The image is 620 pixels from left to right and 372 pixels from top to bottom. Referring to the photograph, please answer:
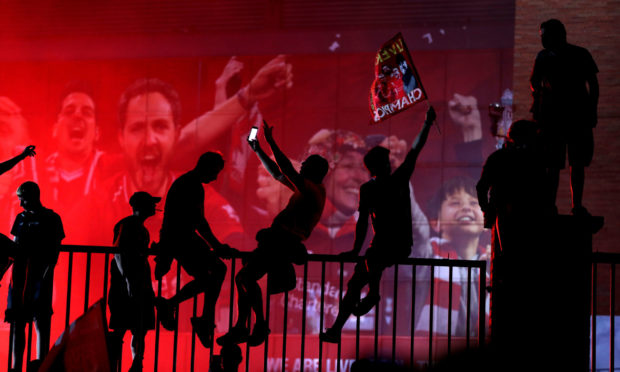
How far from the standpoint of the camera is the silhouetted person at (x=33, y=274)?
710cm

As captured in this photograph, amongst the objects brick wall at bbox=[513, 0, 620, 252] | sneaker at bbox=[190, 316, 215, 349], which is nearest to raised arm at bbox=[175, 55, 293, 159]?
brick wall at bbox=[513, 0, 620, 252]

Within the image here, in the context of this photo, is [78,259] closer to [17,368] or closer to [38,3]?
[38,3]

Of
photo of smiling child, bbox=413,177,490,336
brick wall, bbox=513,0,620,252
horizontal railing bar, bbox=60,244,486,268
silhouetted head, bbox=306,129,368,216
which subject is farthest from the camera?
silhouetted head, bbox=306,129,368,216

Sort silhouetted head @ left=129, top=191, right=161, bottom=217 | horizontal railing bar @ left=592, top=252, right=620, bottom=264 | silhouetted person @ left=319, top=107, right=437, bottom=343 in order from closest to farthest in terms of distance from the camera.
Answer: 1. horizontal railing bar @ left=592, top=252, right=620, bottom=264
2. silhouetted person @ left=319, top=107, right=437, bottom=343
3. silhouetted head @ left=129, top=191, right=161, bottom=217

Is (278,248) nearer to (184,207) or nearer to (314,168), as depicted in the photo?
(314,168)

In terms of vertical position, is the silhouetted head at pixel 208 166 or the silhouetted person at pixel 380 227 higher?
the silhouetted head at pixel 208 166

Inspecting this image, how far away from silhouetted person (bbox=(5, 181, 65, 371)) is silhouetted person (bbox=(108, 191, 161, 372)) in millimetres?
607

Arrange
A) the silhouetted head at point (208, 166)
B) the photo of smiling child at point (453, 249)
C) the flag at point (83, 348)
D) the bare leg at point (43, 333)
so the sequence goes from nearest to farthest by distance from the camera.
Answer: the flag at point (83, 348), the silhouetted head at point (208, 166), the bare leg at point (43, 333), the photo of smiling child at point (453, 249)

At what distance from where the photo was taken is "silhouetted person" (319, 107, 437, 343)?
6785 mm

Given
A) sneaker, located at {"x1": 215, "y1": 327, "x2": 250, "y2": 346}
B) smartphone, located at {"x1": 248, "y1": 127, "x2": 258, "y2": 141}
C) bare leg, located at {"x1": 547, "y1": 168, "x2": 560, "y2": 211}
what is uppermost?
smartphone, located at {"x1": 248, "y1": 127, "x2": 258, "y2": 141}

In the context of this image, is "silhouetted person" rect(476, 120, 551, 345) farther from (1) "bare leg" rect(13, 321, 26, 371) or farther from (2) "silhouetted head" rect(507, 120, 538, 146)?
(1) "bare leg" rect(13, 321, 26, 371)

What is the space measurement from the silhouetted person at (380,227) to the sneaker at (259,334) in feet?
1.76

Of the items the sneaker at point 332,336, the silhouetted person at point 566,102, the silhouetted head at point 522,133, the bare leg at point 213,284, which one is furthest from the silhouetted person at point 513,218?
the bare leg at point 213,284

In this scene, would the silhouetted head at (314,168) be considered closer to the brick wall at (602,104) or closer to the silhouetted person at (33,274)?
the silhouetted person at (33,274)
